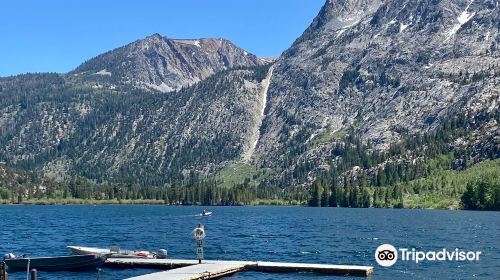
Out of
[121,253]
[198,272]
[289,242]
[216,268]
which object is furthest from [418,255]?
[121,253]

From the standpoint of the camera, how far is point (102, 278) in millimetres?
91750

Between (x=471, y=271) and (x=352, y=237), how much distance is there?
202 feet

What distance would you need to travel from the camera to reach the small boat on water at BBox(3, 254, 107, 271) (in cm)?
9838

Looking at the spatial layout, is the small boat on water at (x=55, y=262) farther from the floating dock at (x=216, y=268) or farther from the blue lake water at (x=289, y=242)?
the floating dock at (x=216, y=268)

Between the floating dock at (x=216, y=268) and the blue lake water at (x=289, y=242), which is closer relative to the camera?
the floating dock at (x=216, y=268)

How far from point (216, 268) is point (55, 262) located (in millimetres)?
25961

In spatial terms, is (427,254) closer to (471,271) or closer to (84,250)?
(471,271)

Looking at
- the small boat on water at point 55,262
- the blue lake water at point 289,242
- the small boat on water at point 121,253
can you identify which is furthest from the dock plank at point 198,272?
the small boat on water at point 55,262

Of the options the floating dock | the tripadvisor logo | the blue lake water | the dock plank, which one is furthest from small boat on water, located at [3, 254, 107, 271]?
the tripadvisor logo

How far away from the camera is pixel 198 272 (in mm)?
86312

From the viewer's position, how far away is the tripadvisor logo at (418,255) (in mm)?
107250

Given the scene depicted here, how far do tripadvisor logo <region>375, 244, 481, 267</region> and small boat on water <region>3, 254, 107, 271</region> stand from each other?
45883 millimetres

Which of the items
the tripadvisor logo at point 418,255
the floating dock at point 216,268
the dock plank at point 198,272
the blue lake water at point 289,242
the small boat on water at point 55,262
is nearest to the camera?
the dock plank at point 198,272

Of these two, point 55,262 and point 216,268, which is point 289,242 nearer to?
point 216,268
